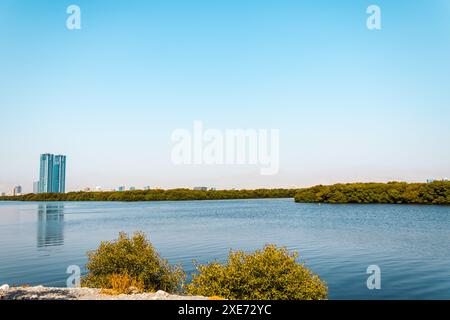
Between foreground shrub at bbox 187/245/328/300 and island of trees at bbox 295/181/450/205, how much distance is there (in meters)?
148

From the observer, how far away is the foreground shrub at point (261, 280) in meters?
17.2

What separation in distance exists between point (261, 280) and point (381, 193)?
16129 centimetres

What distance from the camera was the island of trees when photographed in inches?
5812

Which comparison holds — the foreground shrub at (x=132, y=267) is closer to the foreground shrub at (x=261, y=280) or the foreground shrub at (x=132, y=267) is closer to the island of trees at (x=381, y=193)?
the foreground shrub at (x=261, y=280)

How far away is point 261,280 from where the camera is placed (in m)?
17.2

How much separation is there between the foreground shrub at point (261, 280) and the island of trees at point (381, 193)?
148290mm

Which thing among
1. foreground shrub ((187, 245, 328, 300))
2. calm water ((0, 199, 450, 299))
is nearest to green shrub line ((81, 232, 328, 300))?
foreground shrub ((187, 245, 328, 300))

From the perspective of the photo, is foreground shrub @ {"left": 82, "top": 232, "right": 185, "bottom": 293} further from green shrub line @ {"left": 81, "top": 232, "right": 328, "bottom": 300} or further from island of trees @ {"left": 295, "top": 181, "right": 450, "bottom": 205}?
island of trees @ {"left": 295, "top": 181, "right": 450, "bottom": 205}

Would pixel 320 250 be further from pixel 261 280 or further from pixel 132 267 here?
pixel 261 280
